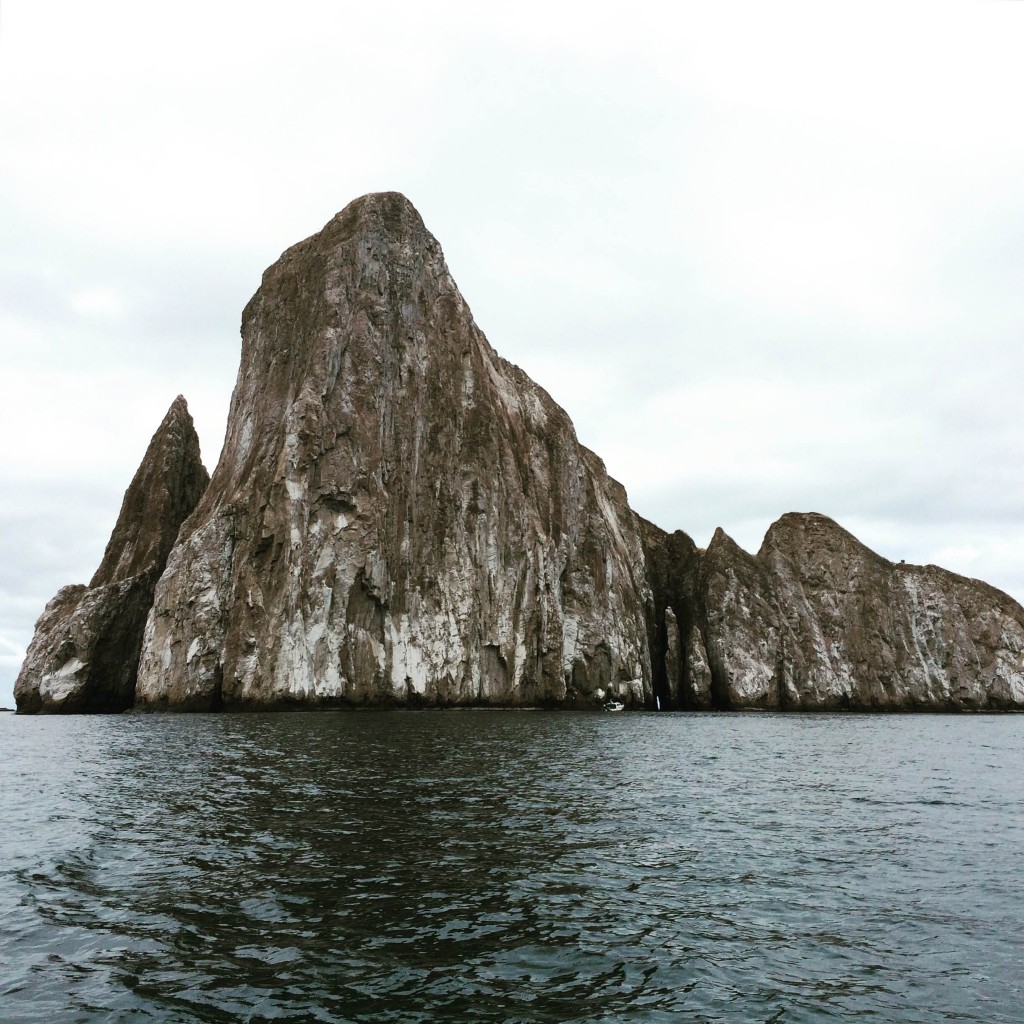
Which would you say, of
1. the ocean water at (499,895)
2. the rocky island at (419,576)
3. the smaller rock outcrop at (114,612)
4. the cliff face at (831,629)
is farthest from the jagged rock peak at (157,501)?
the cliff face at (831,629)

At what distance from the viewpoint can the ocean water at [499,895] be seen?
32.8ft

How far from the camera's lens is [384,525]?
77062mm

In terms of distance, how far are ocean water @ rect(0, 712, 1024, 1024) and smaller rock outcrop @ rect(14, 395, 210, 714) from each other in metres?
55.1

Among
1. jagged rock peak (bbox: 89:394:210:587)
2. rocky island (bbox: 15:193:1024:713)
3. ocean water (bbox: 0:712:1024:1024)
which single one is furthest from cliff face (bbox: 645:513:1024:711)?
ocean water (bbox: 0:712:1024:1024)

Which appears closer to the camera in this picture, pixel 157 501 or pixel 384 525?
pixel 384 525

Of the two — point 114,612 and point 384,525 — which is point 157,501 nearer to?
point 114,612

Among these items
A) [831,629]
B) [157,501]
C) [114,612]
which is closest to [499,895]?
[114,612]

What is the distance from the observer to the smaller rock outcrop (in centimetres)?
7862

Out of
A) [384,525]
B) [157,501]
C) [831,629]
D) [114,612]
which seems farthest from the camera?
[831,629]

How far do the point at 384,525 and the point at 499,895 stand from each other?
2533 inches

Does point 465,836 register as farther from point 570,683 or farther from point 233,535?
point 570,683

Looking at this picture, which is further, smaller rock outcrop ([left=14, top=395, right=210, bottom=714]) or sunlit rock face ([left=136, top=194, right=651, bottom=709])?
smaller rock outcrop ([left=14, top=395, right=210, bottom=714])

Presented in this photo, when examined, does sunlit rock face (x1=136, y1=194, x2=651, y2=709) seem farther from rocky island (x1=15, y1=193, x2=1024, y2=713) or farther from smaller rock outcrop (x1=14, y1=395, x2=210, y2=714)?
smaller rock outcrop (x1=14, y1=395, x2=210, y2=714)

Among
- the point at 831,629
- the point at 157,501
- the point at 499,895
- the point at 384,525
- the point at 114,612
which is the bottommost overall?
the point at 499,895
